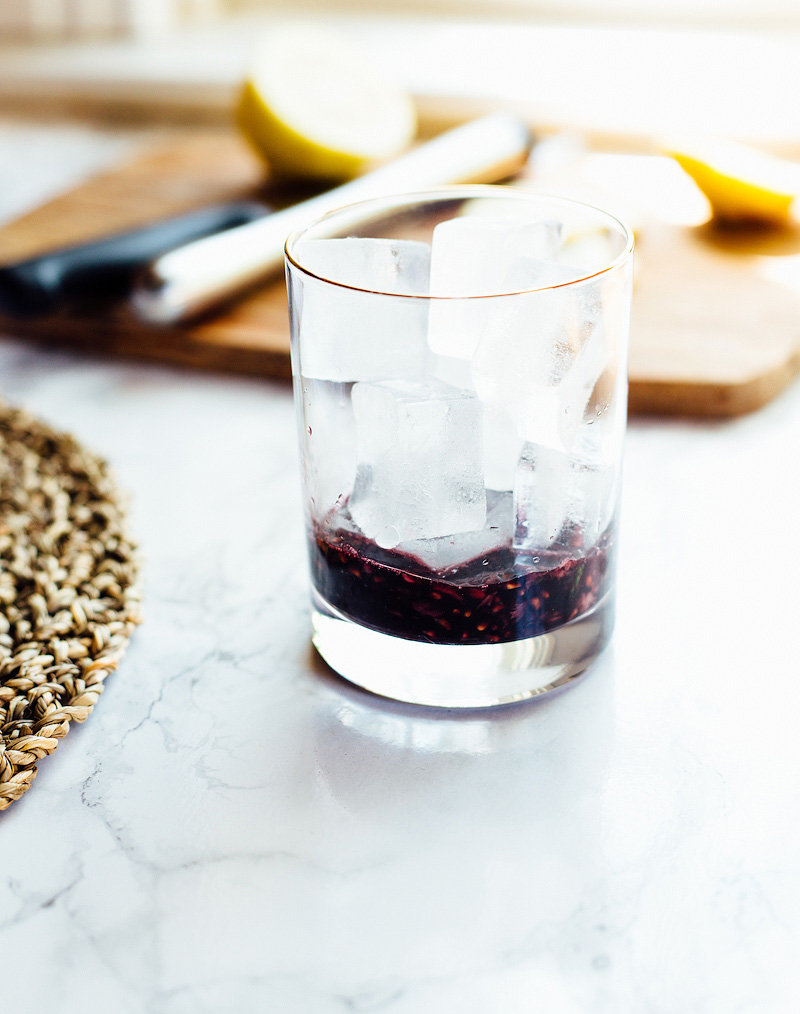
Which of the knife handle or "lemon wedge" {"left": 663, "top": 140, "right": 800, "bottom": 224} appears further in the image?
"lemon wedge" {"left": 663, "top": 140, "right": 800, "bottom": 224}

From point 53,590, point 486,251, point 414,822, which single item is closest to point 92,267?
point 53,590

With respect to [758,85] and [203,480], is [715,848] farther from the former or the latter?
[758,85]

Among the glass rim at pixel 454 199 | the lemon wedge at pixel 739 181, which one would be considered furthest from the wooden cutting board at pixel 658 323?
the glass rim at pixel 454 199

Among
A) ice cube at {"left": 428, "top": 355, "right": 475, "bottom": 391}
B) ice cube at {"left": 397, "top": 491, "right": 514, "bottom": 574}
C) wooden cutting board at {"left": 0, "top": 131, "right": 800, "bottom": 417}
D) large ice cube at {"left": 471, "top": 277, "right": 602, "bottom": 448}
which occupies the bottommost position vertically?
wooden cutting board at {"left": 0, "top": 131, "right": 800, "bottom": 417}

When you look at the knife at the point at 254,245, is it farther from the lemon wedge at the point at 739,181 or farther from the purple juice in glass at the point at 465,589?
the purple juice in glass at the point at 465,589

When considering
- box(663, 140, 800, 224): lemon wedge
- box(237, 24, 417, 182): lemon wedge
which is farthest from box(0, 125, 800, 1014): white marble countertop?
box(237, 24, 417, 182): lemon wedge

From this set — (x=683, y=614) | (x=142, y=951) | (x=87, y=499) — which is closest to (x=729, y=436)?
(x=683, y=614)

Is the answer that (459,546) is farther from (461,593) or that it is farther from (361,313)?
(361,313)

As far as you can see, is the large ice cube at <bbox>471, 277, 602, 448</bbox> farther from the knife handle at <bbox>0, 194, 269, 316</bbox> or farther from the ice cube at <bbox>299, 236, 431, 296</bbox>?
the knife handle at <bbox>0, 194, 269, 316</bbox>
